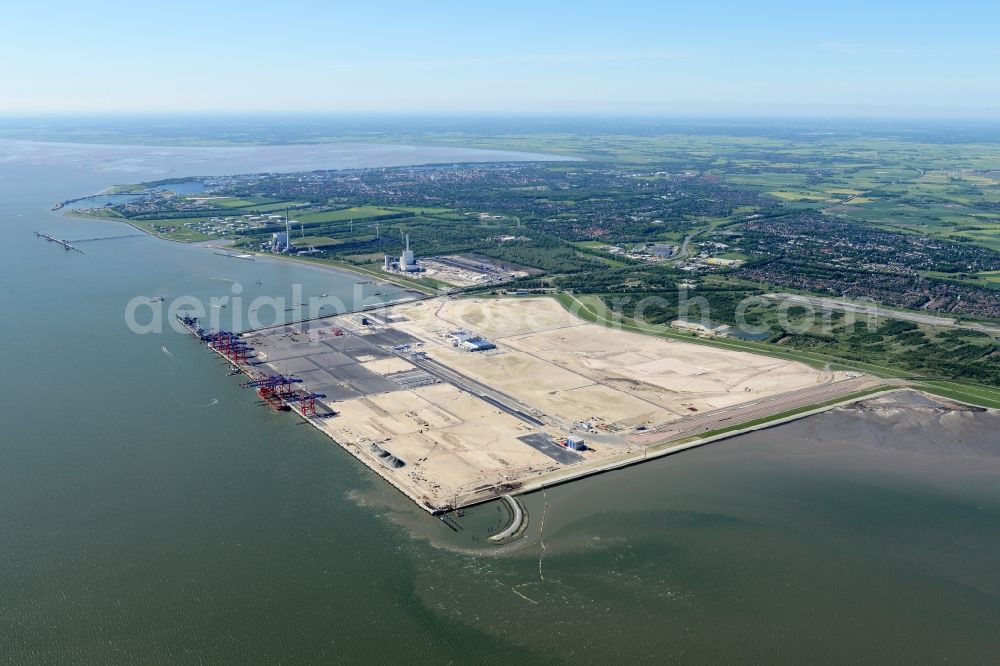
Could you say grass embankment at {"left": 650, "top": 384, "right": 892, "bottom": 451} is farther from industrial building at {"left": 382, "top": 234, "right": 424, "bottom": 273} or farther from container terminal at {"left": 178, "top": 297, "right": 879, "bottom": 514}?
industrial building at {"left": 382, "top": 234, "right": 424, "bottom": 273}

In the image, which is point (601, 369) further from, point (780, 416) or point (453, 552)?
point (453, 552)

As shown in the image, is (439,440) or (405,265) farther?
(405,265)

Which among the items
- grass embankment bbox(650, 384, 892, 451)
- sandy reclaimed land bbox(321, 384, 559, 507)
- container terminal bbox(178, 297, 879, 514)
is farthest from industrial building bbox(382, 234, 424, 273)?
grass embankment bbox(650, 384, 892, 451)

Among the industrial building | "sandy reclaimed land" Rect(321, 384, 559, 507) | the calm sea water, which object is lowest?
the calm sea water

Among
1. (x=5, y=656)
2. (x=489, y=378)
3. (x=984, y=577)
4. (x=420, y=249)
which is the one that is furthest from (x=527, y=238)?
(x=5, y=656)

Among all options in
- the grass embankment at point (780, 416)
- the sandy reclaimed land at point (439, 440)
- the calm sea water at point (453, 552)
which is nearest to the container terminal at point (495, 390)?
the sandy reclaimed land at point (439, 440)

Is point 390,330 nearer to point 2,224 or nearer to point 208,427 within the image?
point 208,427

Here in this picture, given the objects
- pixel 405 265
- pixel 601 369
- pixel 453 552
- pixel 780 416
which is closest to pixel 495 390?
pixel 601 369

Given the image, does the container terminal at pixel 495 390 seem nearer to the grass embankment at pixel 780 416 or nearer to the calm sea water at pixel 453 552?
the grass embankment at pixel 780 416
